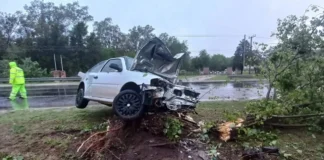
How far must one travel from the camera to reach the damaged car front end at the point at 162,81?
515cm

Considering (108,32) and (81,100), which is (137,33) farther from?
(81,100)

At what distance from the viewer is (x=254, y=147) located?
188 inches

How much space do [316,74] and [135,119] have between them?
167 inches

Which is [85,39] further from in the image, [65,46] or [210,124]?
[210,124]

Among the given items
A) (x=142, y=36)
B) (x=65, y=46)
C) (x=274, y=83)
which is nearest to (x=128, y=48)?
(x=142, y=36)

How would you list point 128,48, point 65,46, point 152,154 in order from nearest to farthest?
1. point 152,154
2. point 65,46
3. point 128,48

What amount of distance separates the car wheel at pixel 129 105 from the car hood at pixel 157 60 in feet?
2.24

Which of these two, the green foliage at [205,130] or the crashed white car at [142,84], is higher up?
the crashed white car at [142,84]

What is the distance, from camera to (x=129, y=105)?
5.34 metres

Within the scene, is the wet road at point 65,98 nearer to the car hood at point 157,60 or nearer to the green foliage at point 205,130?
the car hood at point 157,60

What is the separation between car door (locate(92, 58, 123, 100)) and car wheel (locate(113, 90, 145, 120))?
24.0 inches

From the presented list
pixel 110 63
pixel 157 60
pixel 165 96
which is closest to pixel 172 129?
pixel 165 96

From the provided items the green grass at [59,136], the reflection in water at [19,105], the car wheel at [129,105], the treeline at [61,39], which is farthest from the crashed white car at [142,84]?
the treeline at [61,39]

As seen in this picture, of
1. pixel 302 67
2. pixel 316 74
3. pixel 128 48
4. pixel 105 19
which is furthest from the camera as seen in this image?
pixel 105 19
